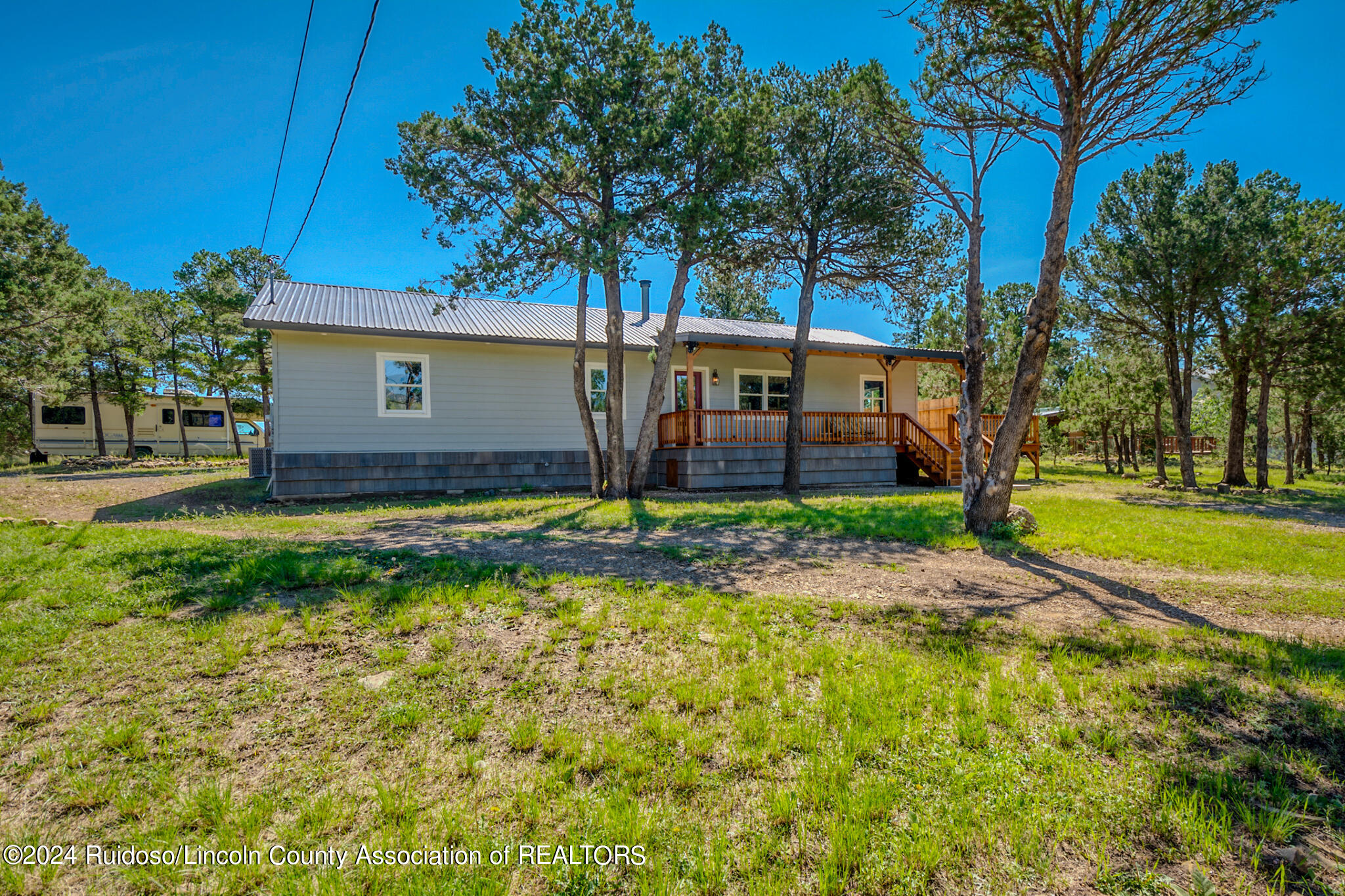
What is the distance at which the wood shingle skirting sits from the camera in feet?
38.2

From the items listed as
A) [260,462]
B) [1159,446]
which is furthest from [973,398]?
[260,462]

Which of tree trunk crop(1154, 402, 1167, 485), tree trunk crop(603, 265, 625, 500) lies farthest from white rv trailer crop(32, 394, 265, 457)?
tree trunk crop(1154, 402, 1167, 485)

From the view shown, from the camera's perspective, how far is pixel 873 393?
18453 millimetres

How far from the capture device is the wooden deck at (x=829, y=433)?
14.0 meters

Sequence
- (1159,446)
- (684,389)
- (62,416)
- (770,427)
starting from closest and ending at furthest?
1. (770,427)
2. (684,389)
3. (1159,446)
4. (62,416)

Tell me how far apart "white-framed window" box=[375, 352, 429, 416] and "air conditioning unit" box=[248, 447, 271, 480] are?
6369 mm

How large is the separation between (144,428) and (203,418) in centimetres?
221

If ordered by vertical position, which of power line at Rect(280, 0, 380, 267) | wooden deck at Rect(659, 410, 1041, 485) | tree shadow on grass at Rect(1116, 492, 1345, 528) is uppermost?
power line at Rect(280, 0, 380, 267)

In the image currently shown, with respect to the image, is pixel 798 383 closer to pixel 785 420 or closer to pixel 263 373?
pixel 785 420

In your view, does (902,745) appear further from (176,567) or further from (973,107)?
(973,107)

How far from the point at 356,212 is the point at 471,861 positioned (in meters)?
12.0

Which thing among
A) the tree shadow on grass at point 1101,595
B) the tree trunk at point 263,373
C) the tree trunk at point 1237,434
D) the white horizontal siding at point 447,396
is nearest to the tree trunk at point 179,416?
the tree trunk at point 263,373

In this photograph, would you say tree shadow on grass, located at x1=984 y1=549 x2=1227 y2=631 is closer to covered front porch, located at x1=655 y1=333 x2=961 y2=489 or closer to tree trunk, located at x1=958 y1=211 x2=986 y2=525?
tree trunk, located at x1=958 y1=211 x2=986 y2=525

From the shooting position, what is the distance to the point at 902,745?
2.49 meters
